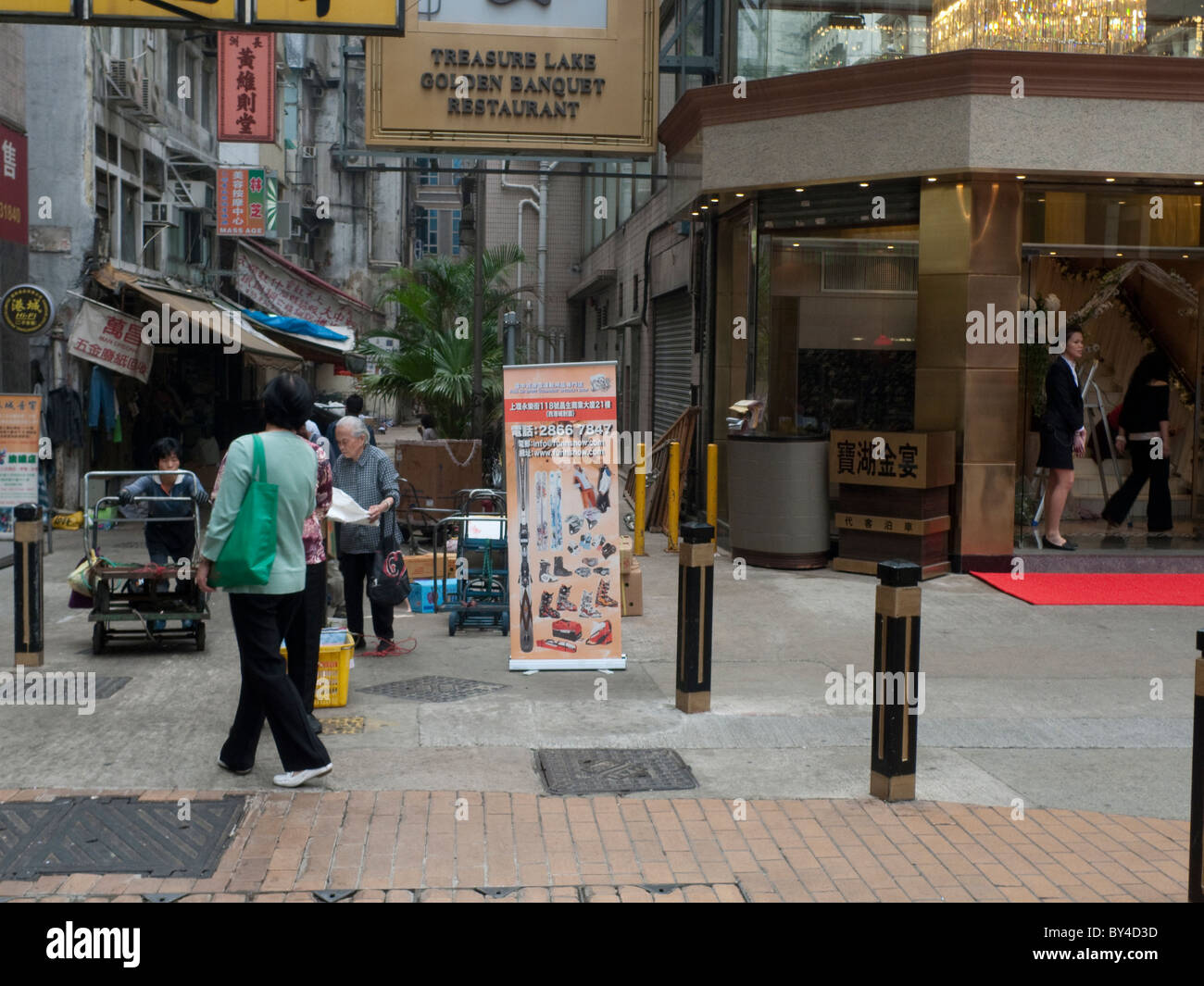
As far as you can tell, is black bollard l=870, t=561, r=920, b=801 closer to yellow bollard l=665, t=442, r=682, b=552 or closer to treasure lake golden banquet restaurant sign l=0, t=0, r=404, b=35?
treasure lake golden banquet restaurant sign l=0, t=0, r=404, b=35

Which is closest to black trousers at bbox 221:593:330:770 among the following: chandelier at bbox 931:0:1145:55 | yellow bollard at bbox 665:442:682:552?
yellow bollard at bbox 665:442:682:552

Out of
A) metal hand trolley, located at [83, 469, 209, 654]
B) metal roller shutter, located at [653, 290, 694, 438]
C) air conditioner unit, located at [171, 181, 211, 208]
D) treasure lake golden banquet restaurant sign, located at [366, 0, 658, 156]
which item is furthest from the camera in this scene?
air conditioner unit, located at [171, 181, 211, 208]

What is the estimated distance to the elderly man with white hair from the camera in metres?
8.80

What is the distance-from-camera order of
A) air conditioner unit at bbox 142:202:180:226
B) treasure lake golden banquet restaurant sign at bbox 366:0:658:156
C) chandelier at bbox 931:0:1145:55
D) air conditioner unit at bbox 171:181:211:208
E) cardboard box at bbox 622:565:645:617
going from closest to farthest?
1. cardboard box at bbox 622:565:645:617
2. chandelier at bbox 931:0:1145:55
3. treasure lake golden banquet restaurant sign at bbox 366:0:658:156
4. air conditioner unit at bbox 142:202:180:226
5. air conditioner unit at bbox 171:181:211:208

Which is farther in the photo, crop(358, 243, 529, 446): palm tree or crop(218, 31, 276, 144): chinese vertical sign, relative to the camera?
crop(218, 31, 276, 144): chinese vertical sign

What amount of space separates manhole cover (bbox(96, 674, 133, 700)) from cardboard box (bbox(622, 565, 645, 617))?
391 centimetres

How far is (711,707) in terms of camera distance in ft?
25.2

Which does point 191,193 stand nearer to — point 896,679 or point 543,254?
point 543,254

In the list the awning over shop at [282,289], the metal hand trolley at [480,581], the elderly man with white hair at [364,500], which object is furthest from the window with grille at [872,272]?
the awning over shop at [282,289]

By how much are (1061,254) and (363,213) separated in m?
41.9

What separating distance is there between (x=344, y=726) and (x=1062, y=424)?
7.89 metres

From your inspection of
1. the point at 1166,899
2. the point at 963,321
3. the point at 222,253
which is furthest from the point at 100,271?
the point at 1166,899
